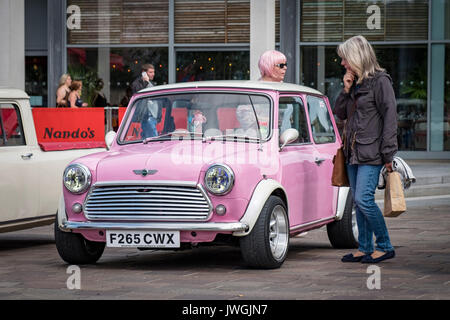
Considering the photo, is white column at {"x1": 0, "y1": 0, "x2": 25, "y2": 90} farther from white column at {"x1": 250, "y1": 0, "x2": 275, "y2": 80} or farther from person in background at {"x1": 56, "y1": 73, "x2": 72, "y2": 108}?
white column at {"x1": 250, "y1": 0, "x2": 275, "y2": 80}

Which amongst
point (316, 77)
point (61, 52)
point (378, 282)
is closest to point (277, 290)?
point (378, 282)

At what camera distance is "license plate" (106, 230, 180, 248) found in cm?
739

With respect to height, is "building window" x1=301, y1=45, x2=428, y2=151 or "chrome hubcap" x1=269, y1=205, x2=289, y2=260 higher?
"building window" x1=301, y1=45, x2=428, y2=151

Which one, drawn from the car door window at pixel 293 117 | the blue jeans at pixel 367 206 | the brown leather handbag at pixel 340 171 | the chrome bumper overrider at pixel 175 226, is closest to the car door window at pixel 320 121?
the car door window at pixel 293 117

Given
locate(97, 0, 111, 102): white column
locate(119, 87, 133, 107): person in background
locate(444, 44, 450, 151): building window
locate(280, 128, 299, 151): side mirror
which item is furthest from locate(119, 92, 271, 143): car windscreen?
locate(97, 0, 111, 102): white column

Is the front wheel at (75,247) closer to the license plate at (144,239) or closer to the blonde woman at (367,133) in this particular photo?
the license plate at (144,239)

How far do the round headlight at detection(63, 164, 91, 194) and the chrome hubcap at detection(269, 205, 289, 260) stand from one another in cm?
153

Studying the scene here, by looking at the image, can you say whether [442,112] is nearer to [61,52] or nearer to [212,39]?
[212,39]

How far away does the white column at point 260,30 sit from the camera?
17219 millimetres

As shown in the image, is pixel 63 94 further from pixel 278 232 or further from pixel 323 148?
pixel 278 232

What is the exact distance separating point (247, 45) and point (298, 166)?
44.0 ft

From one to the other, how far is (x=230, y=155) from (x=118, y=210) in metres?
1.00

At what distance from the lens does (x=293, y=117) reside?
343 inches

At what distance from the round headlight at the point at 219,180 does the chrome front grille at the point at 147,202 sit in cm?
8
